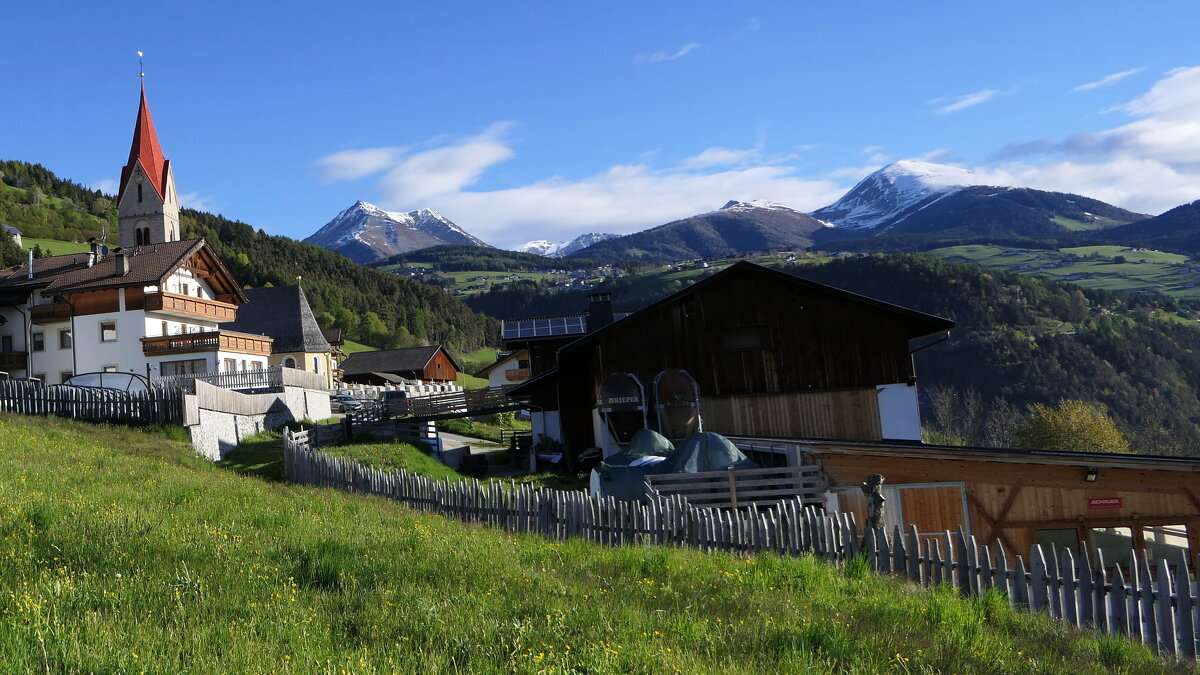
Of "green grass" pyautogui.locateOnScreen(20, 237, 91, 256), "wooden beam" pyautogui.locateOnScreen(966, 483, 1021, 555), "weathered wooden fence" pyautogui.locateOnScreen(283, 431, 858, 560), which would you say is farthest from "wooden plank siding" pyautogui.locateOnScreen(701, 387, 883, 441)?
"green grass" pyautogui.locateOnScreen(20, 237, 91, 256)

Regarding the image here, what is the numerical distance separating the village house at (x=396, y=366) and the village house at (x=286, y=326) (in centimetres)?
1151

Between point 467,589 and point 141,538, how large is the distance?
395 cm

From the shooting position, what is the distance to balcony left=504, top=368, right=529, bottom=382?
74.2 m

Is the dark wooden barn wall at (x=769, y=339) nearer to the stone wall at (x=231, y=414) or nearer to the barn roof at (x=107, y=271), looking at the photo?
the stone wall at (x=231, y=414)

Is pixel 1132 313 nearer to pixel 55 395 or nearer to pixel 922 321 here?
pixel 922 321

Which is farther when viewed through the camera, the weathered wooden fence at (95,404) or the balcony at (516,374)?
the balcony at (516,374)

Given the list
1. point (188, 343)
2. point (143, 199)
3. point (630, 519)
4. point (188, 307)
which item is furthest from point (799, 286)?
point (143, 199)

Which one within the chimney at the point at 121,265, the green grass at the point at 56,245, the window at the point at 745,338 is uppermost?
the green grass at the point at 56,245

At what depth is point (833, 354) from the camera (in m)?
31.6

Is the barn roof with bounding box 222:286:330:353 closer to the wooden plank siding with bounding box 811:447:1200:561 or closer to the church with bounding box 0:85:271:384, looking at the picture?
the church with bounding box 0:85:271:384

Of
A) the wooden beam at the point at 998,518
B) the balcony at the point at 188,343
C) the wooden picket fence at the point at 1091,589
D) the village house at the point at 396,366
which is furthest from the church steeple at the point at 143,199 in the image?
the wooden picket fence at the point at 1091,589

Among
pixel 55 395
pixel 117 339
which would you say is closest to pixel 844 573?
pixel 55 395

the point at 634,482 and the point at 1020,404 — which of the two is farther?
the point at 1020,404

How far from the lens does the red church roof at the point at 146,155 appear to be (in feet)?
235
